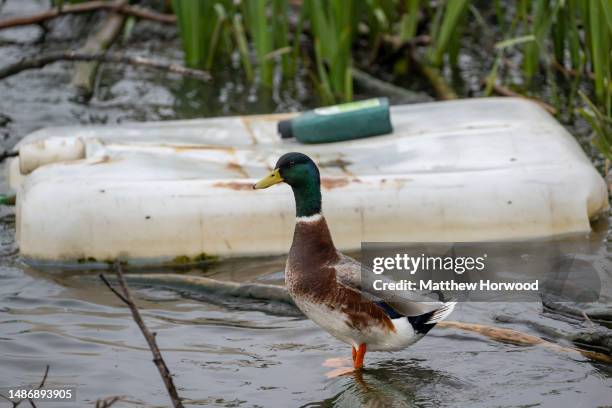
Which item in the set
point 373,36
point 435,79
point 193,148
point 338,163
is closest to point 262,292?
point 338,163

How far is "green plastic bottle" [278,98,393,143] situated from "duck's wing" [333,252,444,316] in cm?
180

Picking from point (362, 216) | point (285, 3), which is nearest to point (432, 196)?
point (362, 216)

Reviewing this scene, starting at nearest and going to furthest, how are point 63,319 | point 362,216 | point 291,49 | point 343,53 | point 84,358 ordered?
point 84,358 < point 63,319 < point 362,216 < point 343,53 < point 291,49

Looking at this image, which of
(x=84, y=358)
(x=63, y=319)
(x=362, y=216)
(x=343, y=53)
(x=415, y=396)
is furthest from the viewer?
(x=343, y=53)

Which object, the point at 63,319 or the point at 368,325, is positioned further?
the point at 63,319

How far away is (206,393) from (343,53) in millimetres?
3300

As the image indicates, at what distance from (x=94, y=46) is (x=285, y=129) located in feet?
8.75

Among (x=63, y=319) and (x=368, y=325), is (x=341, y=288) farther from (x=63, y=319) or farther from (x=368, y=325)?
(x=63, y=319)

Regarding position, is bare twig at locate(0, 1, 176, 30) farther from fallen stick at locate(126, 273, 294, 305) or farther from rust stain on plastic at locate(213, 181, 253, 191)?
fallen stick at locate(126, 273, 294, 305)

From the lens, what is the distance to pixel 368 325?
370 centimetres

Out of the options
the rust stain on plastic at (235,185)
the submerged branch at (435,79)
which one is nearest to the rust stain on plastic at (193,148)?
the rust stain on plastic at (235,185)

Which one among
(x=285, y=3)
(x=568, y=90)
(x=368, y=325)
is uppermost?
(x=285, y=3)

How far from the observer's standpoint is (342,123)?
547 centimetres

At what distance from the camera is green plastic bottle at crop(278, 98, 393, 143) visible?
5.46m
